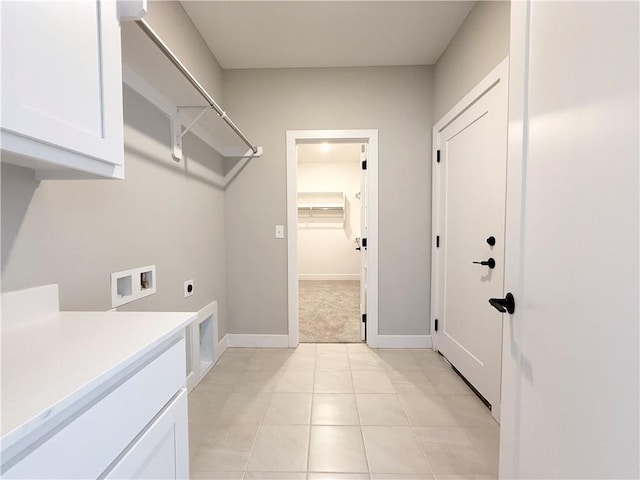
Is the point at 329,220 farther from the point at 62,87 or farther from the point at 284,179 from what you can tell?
the point at 62,87

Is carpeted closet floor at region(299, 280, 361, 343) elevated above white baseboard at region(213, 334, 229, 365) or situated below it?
below

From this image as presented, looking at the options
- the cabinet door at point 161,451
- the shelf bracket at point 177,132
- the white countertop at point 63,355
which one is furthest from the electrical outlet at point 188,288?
the cabinet door at point 161,451

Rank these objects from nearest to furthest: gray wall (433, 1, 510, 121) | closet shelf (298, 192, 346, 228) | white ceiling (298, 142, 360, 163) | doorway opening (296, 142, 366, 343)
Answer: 1. gray wall (433, 1, 510, 121)
2. white ceiling (298, 142, 360, 163)
3. doorway opening (296, 142, 366, 343)
4. closet shelf (298, 192, 346, 228)

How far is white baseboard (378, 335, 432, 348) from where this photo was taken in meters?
2.49

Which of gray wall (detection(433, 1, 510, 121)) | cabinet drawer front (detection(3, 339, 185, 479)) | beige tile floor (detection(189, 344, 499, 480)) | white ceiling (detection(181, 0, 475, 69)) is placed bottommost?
beige tile floor (detection(189, 344, 499, 480))

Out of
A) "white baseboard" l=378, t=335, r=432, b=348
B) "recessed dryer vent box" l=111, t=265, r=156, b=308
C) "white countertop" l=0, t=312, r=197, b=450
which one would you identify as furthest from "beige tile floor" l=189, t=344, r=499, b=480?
"white countertop" l=0, t=312, r=197, b=450

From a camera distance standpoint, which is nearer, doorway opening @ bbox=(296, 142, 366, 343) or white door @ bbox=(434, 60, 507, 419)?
white door @ bbox=(434, 60, 507, 419)

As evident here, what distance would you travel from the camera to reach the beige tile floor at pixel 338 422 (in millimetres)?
1251

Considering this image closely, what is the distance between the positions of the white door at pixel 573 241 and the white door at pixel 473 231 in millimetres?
810

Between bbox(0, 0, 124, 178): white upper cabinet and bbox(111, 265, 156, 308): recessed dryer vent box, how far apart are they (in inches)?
21.1

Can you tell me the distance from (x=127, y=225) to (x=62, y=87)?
0.76m

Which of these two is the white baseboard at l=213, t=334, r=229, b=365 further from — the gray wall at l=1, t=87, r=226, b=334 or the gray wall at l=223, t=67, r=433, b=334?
the gray wall at l=1, t=87, r=226, b=334

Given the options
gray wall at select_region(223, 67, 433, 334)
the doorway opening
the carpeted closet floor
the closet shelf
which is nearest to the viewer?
gray wall at select_region(223, 67, 433, 334)

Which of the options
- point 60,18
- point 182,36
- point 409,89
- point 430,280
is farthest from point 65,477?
point 409,89
